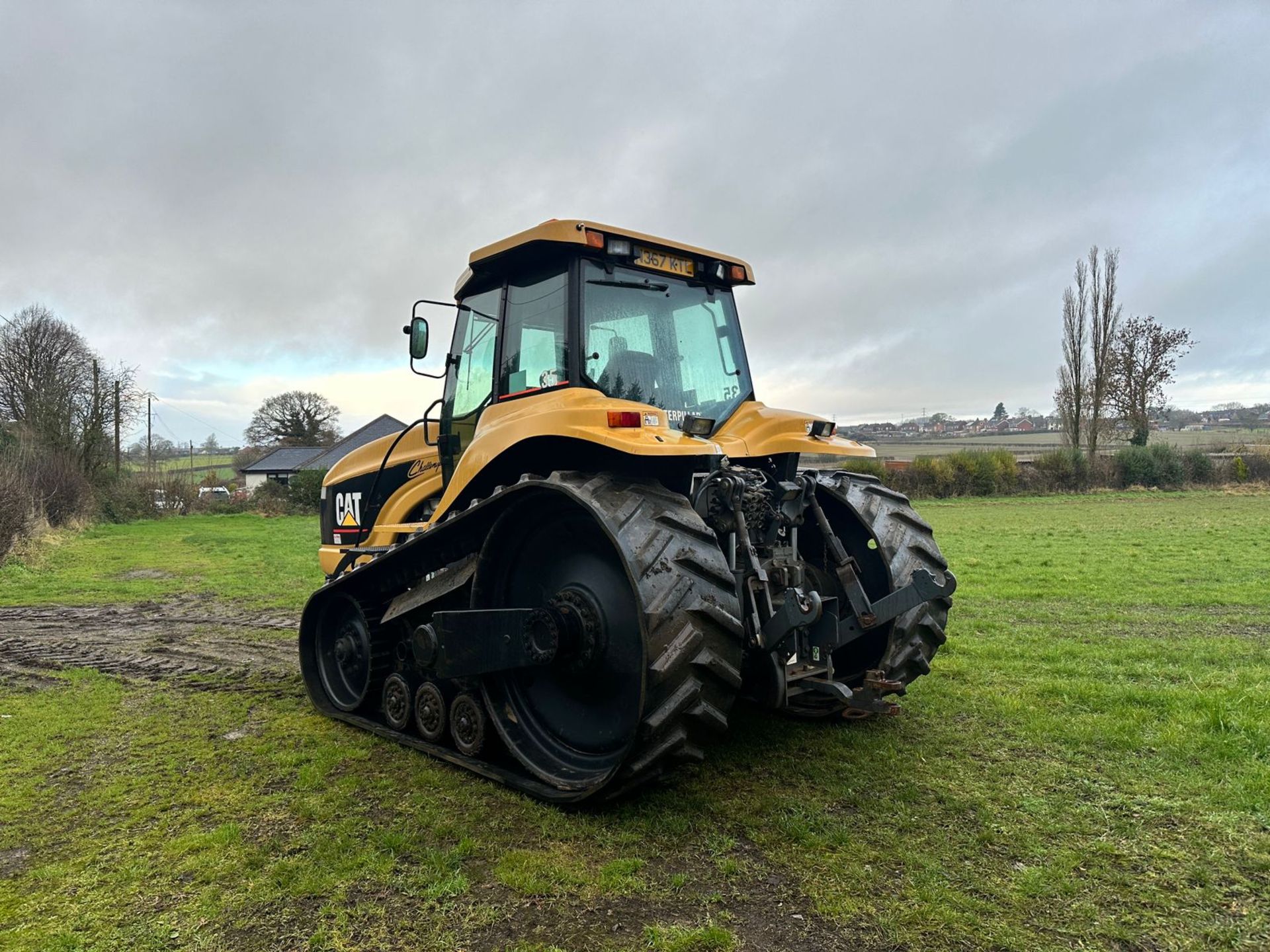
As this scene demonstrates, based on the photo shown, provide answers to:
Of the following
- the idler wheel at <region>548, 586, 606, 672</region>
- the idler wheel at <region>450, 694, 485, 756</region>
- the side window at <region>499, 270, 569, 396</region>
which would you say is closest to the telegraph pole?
the side window at <region>499, 270, 569, 396</region>

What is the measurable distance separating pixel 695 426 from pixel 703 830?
2.07 meters

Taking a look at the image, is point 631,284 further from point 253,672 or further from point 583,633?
point 253,672

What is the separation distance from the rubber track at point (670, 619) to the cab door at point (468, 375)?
1647mm

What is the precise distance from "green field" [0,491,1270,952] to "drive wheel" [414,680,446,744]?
0.18 meters

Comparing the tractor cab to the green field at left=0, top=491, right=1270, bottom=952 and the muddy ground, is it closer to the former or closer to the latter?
the green field at left=0, top=491, right=1270, bottom=952

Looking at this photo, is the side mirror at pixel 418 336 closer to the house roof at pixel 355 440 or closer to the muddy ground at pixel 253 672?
the muddy ground at pixel 253 672

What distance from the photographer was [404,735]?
209 inches

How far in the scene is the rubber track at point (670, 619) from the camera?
12.0 feet

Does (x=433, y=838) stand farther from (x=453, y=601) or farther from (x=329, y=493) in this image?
(x=329, y=493)

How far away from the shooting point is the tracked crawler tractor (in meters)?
3.86

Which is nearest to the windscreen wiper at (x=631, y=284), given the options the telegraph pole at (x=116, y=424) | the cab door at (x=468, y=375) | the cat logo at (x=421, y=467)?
the cab door at (x=468, y=375)

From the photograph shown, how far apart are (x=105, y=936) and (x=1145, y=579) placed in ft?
41.4

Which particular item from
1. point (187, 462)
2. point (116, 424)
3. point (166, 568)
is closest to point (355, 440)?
point (187, 462)

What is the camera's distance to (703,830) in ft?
12.7
